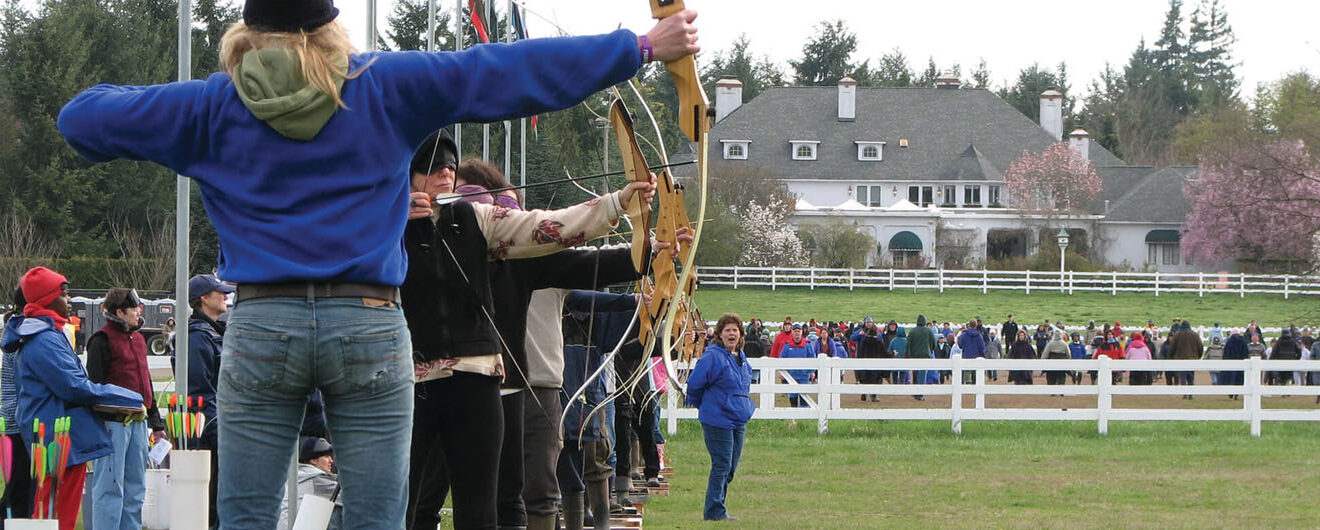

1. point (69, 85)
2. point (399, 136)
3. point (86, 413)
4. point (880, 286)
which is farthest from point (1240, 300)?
point (399, 136)

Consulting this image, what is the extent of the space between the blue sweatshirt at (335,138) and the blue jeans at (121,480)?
210 inches

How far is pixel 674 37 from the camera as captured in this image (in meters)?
3.15

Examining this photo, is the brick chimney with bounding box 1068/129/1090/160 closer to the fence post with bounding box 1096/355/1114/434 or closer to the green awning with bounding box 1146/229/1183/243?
the green awning with bounding box 1146/229/1183/243

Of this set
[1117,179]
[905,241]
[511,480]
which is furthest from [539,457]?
[1117,179]

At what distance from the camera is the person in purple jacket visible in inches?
118

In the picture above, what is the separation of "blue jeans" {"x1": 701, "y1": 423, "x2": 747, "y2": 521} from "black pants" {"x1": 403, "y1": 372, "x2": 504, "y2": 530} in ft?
21.5

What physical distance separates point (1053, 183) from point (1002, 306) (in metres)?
22.0

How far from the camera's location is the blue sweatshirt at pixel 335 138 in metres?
3.03

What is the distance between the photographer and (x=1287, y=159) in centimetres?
3697

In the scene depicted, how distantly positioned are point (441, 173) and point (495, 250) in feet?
0.99

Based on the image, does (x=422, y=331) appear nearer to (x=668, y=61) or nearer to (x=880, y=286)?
(x=668, y=61)

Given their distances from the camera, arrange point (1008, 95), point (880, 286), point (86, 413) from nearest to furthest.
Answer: point (86, 413) < point (880, 286) < point (1008, 95)

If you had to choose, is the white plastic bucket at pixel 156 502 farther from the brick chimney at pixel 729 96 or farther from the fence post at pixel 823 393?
the brick chimney at pixel 729 96

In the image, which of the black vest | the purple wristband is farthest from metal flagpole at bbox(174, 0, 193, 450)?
the purple wristband
